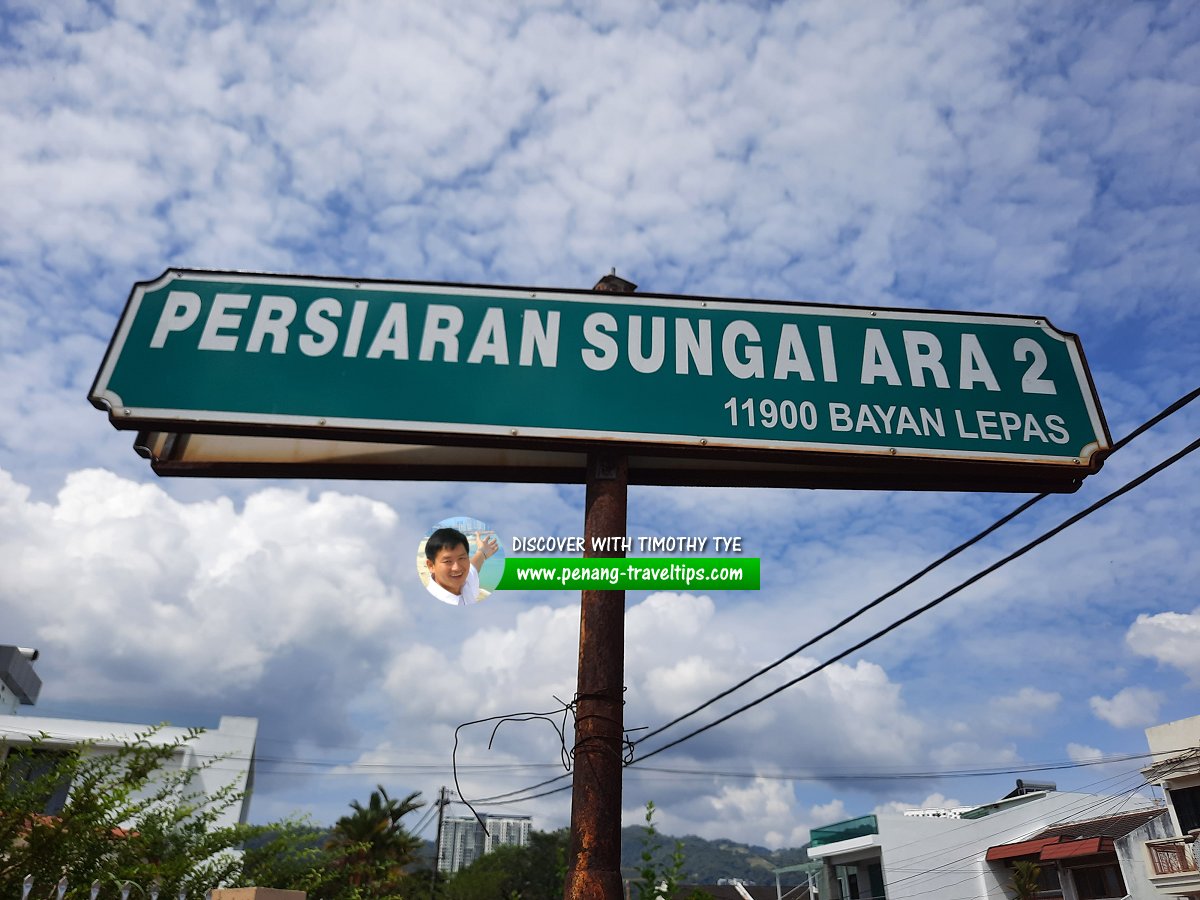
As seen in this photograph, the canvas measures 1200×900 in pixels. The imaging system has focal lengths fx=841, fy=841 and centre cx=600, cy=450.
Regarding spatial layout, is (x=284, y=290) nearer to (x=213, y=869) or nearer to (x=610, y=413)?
(x=610, y=413)

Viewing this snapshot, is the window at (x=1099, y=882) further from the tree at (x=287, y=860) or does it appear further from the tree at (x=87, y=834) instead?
the tree at (x=87, y=834)

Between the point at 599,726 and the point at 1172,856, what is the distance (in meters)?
31.2

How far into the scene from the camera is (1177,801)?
85.6ft

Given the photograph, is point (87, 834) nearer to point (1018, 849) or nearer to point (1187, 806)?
point (1187, 806)

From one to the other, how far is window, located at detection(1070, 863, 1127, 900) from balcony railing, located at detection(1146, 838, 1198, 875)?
1.89 meters

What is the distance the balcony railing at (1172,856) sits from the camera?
2547 centimetres

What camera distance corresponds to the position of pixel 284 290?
429 centimetres

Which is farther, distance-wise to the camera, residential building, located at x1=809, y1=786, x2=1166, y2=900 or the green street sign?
residential building, located at x1=809, y1=786, x2=1166, y2=900

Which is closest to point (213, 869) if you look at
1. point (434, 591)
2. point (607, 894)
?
point (434, 591)

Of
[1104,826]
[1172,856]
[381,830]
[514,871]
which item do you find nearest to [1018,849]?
[1104,826]

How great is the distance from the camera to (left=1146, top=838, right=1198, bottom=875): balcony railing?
1003 inches

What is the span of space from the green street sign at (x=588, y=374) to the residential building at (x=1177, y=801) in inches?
1087

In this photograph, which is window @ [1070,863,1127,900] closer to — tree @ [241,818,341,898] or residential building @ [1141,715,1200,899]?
residential building @ [1141,715,1200,899]

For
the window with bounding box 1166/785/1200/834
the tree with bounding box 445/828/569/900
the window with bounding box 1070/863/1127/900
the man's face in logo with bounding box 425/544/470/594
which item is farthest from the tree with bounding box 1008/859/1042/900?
the tree with bounding box 445/828/569/900
